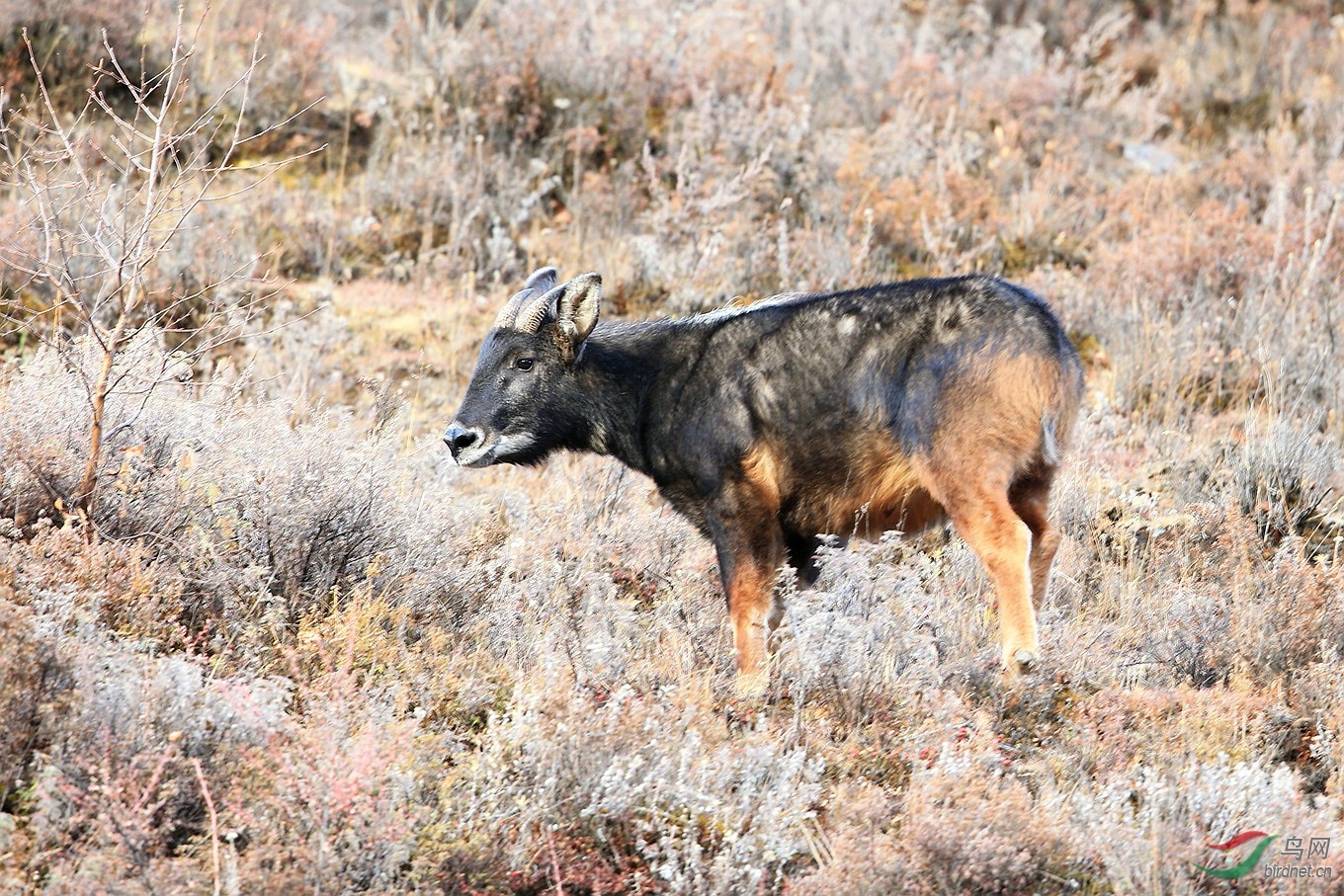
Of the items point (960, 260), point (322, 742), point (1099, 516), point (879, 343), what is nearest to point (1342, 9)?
point (960, 260)

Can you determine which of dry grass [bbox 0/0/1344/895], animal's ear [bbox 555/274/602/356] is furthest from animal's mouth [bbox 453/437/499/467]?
animal's ear [bbox 555/274/602/356]

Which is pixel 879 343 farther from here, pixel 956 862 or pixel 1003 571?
pixel 956 862

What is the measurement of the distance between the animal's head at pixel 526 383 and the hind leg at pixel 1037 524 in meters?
2.26

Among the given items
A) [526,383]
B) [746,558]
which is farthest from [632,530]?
[746,558]

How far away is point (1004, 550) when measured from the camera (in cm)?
581

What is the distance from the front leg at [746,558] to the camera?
246 inches

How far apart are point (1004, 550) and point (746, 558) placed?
1214mm

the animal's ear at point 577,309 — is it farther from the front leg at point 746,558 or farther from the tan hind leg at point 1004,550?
the tan hind leg at point 1004,550

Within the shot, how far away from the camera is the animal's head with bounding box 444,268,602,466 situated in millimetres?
6797

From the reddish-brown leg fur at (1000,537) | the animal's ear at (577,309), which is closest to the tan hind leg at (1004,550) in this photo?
the reddish-brown leg fur at (1000,537)

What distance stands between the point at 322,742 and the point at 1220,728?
3548mm

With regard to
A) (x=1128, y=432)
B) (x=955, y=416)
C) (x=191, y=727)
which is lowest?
(x=1128, y=432)

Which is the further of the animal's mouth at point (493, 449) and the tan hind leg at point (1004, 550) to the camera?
the animal's mouth at point (493, 449)

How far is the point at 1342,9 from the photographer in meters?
17.0
